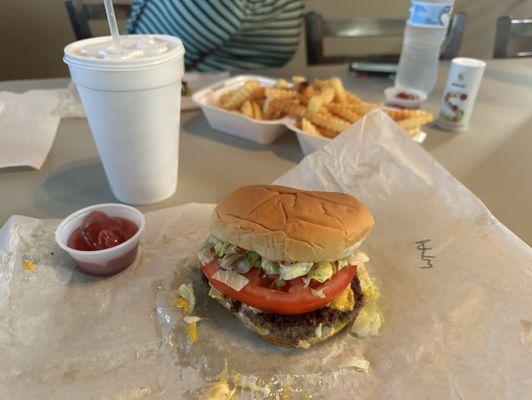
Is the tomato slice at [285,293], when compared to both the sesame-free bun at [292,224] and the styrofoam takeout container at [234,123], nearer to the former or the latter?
the sesame-free bun at [292,224]

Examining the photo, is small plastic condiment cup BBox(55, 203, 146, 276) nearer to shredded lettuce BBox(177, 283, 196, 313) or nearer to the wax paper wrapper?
the wax paper wrapper

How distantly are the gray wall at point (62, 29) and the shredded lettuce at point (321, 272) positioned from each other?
4.59 metres

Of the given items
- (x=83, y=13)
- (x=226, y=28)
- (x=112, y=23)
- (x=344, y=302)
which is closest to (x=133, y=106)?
(x=112, y=23)

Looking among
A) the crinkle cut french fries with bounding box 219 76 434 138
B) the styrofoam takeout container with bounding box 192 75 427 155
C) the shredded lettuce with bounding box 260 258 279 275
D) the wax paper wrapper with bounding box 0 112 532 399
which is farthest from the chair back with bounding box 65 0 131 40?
the shredded lettuce with bounding box 260 258 279 275

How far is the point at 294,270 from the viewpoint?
44.1 inches

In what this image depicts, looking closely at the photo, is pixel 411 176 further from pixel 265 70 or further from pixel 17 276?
pixel 265 70

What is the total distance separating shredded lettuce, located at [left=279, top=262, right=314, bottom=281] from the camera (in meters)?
1.12

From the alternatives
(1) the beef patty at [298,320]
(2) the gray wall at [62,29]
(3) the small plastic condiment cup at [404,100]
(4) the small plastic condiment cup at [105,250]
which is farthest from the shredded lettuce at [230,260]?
(2) the gray wall at [62,29]

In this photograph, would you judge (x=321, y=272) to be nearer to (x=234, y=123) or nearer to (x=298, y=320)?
(x=298, y=320)

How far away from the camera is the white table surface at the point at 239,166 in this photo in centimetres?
170

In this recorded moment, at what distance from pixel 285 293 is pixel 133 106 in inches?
33.0

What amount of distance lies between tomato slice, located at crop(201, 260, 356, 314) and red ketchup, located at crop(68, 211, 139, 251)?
406 mm

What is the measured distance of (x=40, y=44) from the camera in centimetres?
458

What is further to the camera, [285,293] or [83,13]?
[83,13]
